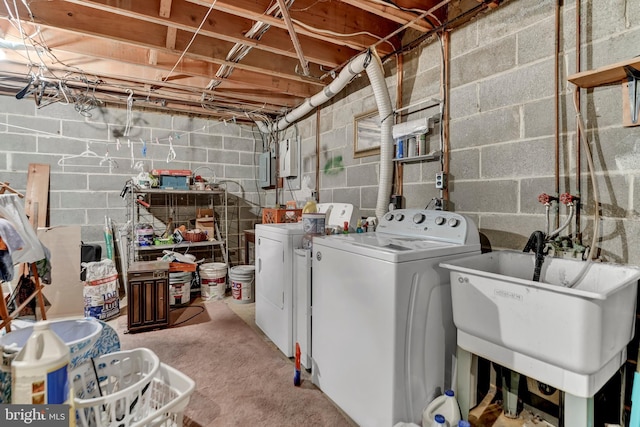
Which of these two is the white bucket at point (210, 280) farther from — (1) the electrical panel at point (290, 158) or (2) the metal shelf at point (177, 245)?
(1) the electrical panel at point (290, 158)

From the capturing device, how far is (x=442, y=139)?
2.05 m

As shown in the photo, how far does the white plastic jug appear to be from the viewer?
1354 mm

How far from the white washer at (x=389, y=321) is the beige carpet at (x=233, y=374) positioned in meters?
0.17

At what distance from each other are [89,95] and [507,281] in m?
4.10

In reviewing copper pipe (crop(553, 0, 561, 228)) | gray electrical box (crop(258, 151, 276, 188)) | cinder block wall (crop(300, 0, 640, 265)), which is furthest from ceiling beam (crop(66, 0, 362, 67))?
gray electrical box (crop(258, 151, 276, 188))

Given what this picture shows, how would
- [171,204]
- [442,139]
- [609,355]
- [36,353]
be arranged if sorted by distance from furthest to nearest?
[171,204] → [442,139] → [609,355] → [36,353]

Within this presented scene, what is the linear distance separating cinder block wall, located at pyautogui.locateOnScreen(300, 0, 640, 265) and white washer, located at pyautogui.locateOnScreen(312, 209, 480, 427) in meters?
0.33

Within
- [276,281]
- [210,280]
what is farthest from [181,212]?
[276,281]

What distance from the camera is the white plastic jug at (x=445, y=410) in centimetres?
135

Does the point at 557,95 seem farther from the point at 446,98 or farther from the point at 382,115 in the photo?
the point at 382,115

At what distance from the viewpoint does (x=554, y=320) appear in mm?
999

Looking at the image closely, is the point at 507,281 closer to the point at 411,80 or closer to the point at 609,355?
the point at 609,355

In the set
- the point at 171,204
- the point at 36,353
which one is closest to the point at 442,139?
the point at 36,353

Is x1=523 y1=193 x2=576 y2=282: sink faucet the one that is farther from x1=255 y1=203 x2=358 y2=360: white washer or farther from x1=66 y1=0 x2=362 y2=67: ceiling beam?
x1=66 y1=0 x2=362 y2=67: ceiling beam
